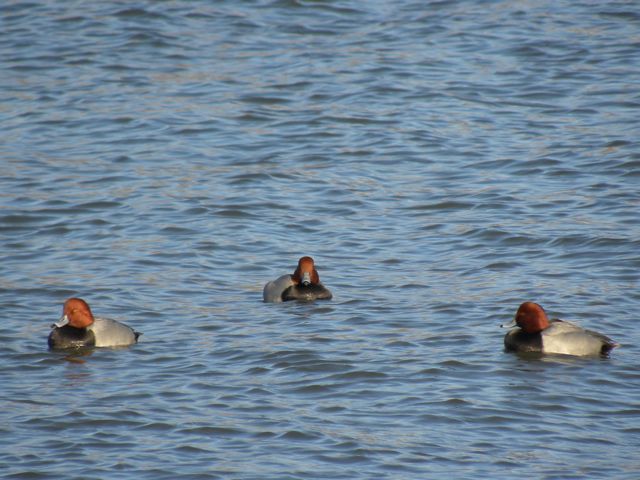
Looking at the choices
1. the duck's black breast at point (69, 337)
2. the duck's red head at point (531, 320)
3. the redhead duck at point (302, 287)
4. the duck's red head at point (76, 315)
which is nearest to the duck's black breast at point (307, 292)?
the redhead duck at point (302, 287)

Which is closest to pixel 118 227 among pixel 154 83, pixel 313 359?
pixel 313 359

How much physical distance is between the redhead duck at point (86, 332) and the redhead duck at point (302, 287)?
1747 millimetres

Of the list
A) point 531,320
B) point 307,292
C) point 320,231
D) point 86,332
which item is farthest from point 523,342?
point 320,231

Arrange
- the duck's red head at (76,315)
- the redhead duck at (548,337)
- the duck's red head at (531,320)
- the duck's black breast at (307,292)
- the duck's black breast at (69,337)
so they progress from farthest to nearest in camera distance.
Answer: the duck's black breast at (307,292) → the duck's red head at (76,315) → the duck's black breast at (69,337) → the duck's red head at (531,320) → the redhead duck at (548,337)

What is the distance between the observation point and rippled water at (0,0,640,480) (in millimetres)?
8250

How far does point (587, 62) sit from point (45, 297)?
37.8 feet

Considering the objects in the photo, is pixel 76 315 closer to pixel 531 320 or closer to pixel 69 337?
pixel 69 337

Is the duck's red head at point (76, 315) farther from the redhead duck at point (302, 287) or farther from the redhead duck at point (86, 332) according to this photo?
the redhead duck at point (302, 287)

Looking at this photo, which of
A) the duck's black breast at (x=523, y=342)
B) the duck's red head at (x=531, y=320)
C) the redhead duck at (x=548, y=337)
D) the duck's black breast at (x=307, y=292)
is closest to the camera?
the redhead duck at (x=548, y=337)

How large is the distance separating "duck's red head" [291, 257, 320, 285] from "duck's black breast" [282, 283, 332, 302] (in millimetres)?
42

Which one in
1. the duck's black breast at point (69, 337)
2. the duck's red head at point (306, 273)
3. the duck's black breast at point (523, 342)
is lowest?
the duck's black breast at point (523, 342)

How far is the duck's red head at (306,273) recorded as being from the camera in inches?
461

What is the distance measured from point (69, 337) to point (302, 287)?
242 cm

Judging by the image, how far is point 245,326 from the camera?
35.7 feet
